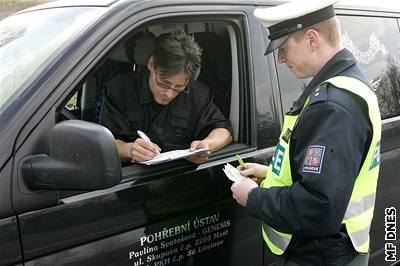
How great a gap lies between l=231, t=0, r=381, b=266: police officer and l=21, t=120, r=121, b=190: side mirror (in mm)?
555

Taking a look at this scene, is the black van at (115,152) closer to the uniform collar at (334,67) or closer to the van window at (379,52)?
the van window at (379,52)

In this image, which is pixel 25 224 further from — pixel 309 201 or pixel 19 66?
pixel 309 201

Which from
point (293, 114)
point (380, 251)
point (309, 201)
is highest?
point (293, 114)

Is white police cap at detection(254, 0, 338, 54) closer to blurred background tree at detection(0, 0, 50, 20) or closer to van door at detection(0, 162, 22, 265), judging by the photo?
van door at detection(0, 162, 22, 265)

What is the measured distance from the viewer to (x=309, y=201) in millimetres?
1543

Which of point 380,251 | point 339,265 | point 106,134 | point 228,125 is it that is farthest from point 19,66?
point 380,251

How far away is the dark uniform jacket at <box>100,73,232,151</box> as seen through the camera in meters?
2.33

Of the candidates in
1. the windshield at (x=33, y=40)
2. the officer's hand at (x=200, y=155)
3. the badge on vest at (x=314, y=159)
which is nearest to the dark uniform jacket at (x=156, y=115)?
the officer's hand at (x=200, y=155)

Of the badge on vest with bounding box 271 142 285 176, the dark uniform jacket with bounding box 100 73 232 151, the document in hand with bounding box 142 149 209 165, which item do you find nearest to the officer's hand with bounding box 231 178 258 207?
the badge on vest with bounding box 271 142 285 176

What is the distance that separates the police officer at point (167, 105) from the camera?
7.69 feet

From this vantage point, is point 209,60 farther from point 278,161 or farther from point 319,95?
point 319,95

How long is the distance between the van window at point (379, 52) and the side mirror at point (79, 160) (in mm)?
1827

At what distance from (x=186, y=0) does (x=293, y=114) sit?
28.4 inches

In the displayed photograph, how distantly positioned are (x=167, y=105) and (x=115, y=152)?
3.18 feet
